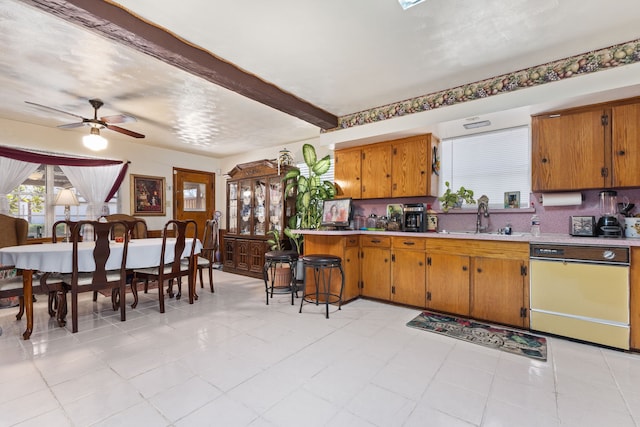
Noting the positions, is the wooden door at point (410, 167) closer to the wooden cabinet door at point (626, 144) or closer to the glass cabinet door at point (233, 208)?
the wooden cabinet door at point (626, 144)

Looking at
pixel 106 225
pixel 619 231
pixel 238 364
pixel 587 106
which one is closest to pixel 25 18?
pixel 106 225

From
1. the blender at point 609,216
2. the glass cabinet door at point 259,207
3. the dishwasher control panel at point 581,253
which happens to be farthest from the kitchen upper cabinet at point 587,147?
the glass cabinet door at point 259,207

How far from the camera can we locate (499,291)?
294 cm

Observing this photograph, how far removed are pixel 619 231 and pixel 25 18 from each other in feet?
16.9

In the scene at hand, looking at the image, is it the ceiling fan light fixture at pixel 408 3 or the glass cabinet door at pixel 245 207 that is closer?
the ceiling fan light fixture at pixel 408 3

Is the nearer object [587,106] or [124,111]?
[587,106]

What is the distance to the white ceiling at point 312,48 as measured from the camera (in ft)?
A: 6.87

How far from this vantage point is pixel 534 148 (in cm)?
298

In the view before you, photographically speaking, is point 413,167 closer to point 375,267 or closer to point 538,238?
point 375,267

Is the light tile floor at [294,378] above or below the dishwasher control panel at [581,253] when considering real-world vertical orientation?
below

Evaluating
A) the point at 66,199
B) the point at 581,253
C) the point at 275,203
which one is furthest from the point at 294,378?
the point at 66,199

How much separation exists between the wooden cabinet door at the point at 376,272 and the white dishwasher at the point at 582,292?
1.50 metres

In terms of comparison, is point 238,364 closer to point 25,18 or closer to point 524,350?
point 524,350

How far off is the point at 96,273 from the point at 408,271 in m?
3.42
